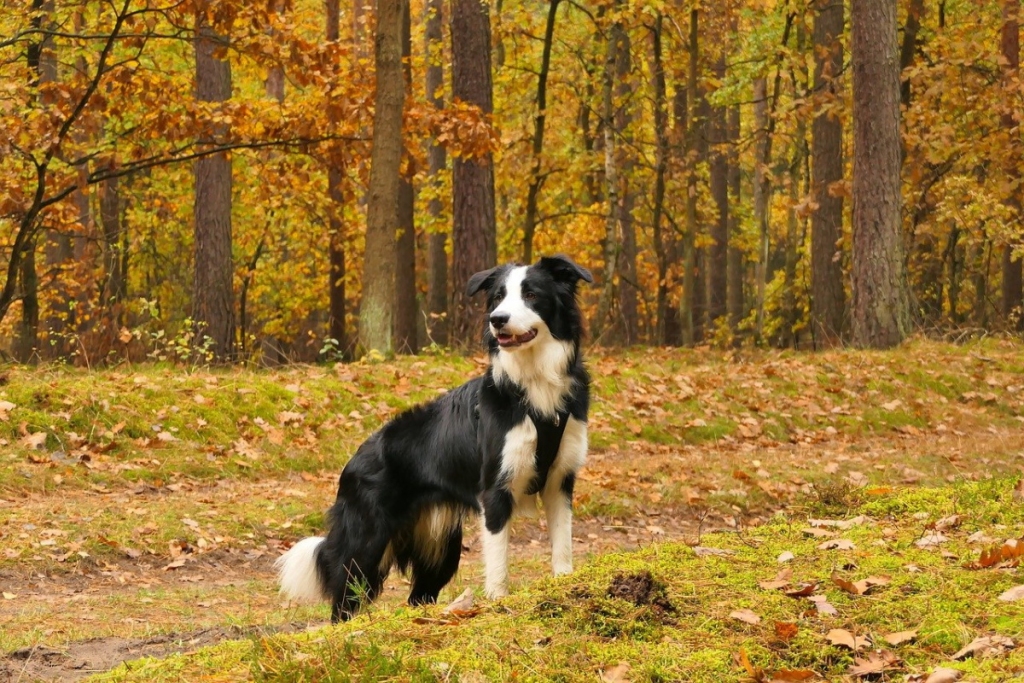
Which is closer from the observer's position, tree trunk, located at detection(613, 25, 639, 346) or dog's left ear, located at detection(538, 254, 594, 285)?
dog's left ear, located at detection(538, 254, 594, 285)

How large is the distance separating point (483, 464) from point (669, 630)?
6.50 feet

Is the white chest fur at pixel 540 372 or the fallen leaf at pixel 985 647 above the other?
the white chest fur at pixel 540 372

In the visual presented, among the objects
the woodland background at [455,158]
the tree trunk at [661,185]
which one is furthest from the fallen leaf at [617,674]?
the tree trunk at [661,185]

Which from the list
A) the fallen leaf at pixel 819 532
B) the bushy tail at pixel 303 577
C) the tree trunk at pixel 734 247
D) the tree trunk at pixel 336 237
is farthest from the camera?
the tree trunk at pixel 734 247

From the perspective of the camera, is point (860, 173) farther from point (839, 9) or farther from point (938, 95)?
point (839, 9)

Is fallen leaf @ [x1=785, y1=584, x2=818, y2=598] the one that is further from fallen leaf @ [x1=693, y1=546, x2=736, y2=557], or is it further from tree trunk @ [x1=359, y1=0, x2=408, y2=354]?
tree trunk @ [x1=359, y1=0, x2=408, y2=354]

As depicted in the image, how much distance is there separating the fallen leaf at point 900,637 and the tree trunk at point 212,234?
658 inches

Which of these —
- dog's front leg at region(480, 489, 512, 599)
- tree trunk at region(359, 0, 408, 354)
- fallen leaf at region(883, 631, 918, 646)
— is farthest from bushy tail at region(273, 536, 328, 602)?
tree trunk at region(359, 0, 408, 354)

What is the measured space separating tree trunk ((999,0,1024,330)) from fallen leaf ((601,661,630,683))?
15.3 meters

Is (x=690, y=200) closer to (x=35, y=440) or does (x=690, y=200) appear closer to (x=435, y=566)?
(x=35, y=440)

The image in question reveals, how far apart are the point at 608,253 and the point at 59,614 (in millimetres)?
12578

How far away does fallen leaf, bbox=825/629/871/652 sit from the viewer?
359cm

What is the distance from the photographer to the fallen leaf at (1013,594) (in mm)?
3920

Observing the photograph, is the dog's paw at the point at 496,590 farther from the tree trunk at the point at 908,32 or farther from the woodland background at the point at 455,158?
the tree trunk at the point at 908,32
